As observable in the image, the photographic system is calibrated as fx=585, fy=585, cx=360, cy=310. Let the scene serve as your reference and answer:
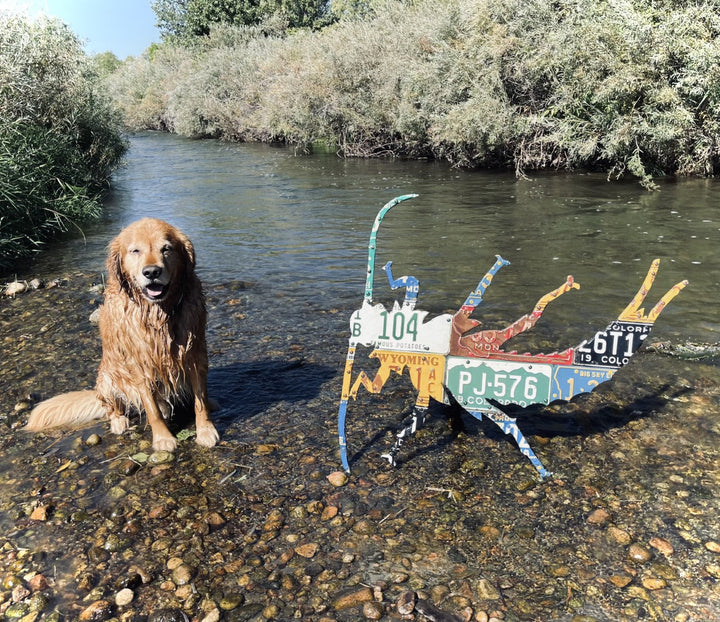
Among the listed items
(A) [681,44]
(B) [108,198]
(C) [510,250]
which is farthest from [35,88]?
(A) [681,44]

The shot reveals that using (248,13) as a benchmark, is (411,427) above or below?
below

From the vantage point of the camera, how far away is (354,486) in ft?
14.0

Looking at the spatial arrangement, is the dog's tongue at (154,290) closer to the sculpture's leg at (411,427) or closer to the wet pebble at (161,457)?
the wet pebble at (161,457)

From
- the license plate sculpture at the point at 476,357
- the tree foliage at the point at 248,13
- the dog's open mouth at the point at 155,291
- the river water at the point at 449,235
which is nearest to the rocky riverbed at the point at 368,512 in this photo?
the license plate sculpture at the point at 476,357

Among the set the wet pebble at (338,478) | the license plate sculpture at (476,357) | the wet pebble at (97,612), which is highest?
the license plate sculpture at (476,357)

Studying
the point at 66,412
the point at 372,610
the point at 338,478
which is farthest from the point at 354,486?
the point at 66,412

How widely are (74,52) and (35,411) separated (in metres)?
13.3

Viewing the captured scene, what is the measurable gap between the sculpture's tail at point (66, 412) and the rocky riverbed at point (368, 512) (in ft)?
0.40

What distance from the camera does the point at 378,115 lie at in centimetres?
2411

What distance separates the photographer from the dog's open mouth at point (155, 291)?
4.25 meters

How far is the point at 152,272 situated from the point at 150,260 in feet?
0.30

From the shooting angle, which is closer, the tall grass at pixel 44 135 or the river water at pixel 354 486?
the river water at pixel 354 486

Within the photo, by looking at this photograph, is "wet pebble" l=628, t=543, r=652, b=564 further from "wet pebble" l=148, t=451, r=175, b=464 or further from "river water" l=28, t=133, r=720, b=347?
"river water" l=28, t=133, r=720, b=347

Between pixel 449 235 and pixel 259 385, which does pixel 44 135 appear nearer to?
pixel 449 235
